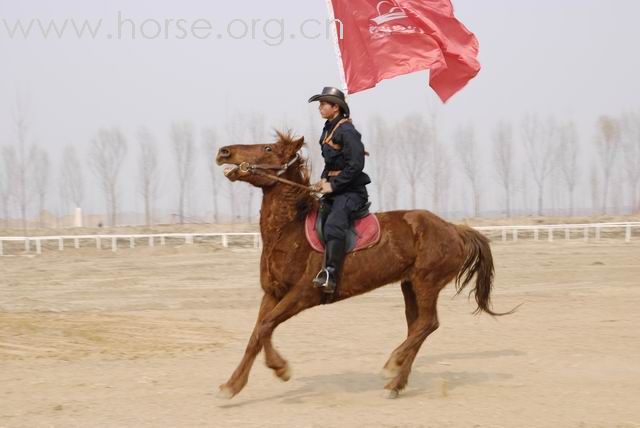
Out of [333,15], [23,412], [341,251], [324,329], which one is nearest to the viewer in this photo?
[23,412]

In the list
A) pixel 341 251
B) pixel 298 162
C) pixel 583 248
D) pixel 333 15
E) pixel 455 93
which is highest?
pixel 333 15

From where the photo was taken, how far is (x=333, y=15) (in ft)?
38.8

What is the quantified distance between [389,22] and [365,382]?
214 inches

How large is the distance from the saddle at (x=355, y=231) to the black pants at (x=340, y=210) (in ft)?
0.27

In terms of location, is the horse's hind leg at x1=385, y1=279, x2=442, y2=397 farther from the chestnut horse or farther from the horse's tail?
the horse's tail

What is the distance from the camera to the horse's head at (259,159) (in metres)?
8.05

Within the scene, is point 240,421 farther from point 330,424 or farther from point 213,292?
point 213,292

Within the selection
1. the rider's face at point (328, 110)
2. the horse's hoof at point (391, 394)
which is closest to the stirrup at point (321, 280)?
the horse's hoof at point (391, 394)

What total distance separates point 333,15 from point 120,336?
5.32m

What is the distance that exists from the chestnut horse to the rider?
159 mm

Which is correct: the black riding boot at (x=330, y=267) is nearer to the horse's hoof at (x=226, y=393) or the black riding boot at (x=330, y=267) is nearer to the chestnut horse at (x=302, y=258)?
the chestnut horse at (x=302, y=258)

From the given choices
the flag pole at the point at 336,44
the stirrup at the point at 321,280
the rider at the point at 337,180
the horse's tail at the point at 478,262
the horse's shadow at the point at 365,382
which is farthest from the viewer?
the flag pole at the point at 336,44

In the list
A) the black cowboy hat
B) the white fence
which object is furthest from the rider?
the white fence

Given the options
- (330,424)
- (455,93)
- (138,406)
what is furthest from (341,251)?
(455,93)
